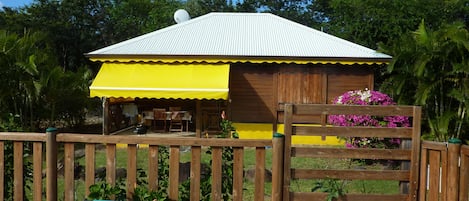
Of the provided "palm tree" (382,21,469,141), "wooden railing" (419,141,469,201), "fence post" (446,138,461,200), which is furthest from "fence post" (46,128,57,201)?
"palm tree" (382,21,469,141)

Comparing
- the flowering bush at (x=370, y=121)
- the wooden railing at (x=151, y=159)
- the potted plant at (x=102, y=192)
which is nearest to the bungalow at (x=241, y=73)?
the flowering bush at (x=370, y=121)

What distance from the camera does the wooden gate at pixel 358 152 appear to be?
195 inches

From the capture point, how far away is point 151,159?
472 centimetres

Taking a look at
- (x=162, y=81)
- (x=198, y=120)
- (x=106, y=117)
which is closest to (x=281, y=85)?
(x=198, y=120)

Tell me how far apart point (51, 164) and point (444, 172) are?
13.5 ft

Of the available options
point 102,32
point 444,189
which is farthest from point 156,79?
point 102,32

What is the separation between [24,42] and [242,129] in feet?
21.8

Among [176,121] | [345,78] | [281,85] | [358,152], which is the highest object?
[345,78]

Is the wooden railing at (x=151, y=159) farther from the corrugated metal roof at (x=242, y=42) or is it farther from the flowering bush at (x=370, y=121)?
the corrugated metal roof at (x=242, y=42)

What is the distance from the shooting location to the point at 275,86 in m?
14.0

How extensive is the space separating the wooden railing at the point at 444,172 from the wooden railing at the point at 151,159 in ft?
5.24

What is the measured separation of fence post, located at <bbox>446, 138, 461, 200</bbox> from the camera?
14.8 feet

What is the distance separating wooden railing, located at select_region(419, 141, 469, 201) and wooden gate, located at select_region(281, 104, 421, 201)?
0.10 meters

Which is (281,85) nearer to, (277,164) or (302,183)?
(302,183)
